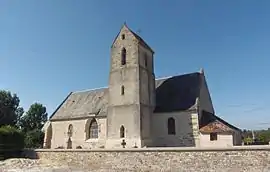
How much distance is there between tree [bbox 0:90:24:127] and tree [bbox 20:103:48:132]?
6783 mm

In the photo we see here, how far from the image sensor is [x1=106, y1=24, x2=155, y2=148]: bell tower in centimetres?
2636

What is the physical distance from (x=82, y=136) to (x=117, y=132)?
684cm

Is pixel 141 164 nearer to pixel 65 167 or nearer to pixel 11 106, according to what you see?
pixel 65 167

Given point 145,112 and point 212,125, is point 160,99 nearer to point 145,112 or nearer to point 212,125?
point 145,112

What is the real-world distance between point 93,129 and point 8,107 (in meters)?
21.0

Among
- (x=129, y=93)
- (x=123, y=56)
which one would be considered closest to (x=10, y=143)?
(x=129, y=93)

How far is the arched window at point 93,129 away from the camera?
3162 cm

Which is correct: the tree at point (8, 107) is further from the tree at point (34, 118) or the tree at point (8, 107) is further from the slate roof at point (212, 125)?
the slate roof at point (212, 125)

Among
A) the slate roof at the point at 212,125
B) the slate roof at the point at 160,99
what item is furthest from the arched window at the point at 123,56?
the slate roof at the point at 212,125

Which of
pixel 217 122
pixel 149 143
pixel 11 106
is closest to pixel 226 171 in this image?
pixel 217 122

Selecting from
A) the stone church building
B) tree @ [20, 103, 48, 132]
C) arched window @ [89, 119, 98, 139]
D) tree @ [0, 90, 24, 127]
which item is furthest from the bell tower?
tree @ [20, 103, 48, 132]

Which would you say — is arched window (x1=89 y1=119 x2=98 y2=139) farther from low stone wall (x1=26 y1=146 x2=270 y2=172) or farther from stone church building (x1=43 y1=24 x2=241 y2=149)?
low stone wall (x1=26 y1=146 x2=270 y2=172)

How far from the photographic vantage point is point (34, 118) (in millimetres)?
55781

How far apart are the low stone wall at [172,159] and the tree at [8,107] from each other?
24330mm
